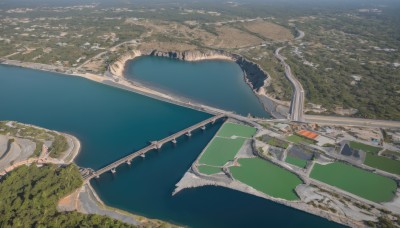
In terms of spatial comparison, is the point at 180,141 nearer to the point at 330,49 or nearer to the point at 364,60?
the point at 364,60

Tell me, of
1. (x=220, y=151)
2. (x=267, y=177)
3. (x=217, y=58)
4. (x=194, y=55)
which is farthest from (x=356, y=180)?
(x=194, y=55)

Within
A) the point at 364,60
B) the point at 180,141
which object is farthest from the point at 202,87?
the point at 364,60

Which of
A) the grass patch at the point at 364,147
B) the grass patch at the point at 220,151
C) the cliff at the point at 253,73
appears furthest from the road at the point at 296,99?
the grass patch at the point at 220,151

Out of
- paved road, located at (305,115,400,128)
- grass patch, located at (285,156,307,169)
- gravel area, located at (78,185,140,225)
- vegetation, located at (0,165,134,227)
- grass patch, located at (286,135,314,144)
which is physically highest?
paved road, located at (305,115,400,128)

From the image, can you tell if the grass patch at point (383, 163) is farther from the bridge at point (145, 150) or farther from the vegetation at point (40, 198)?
the vegetation at point (40, 198)

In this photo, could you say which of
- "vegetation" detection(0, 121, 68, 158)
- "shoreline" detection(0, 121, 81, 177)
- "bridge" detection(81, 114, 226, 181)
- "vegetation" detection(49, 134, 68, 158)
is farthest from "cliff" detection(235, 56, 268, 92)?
"vegetation" detection(0, 121, 68, 158)

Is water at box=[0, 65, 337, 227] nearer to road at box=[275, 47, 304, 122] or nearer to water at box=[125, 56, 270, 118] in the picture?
water at box=[125, 56, 270, 118]

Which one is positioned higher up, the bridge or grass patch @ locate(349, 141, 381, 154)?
grass patch @ locate(349, 141, 381, 154)

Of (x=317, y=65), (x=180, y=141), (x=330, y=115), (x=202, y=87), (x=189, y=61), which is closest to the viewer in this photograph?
(x=180, y=141)
